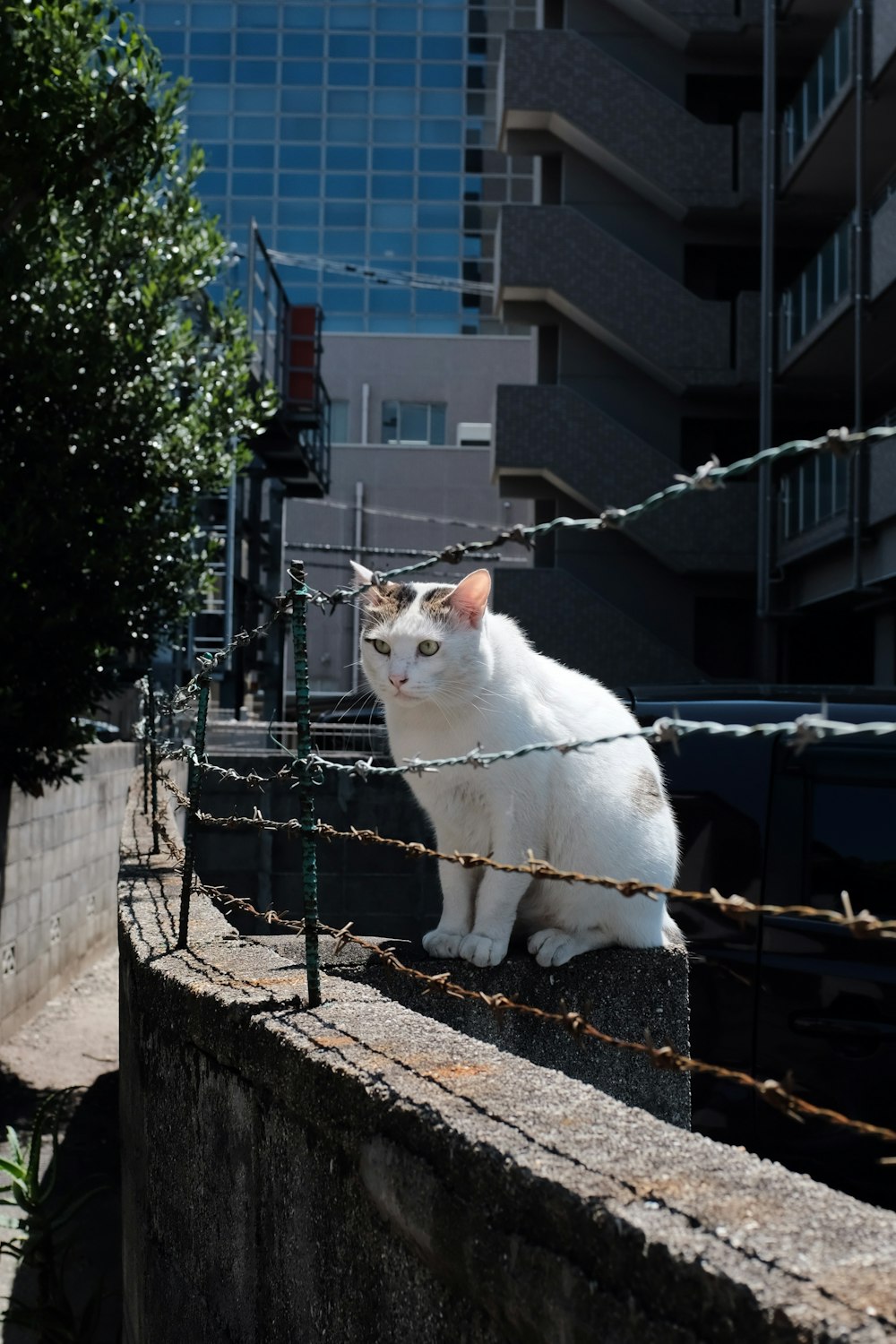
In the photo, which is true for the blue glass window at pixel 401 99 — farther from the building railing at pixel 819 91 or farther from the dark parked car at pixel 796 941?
the dark parked car at pixel 796 941

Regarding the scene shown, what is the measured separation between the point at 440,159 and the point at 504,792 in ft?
134

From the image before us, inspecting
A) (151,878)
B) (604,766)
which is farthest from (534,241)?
(604,766)

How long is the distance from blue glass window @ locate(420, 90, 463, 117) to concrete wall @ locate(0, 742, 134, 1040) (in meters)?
33.1

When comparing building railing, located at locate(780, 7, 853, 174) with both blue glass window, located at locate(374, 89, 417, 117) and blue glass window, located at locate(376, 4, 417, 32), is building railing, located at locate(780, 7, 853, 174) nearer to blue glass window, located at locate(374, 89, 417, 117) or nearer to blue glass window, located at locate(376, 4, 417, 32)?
blue glass window, located at locate(374, 89, 417, 117)

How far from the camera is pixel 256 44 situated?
41.2m

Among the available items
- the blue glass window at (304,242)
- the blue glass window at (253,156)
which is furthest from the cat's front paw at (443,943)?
the blue glass window at (253,156)

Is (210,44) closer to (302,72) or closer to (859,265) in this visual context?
(302,72)

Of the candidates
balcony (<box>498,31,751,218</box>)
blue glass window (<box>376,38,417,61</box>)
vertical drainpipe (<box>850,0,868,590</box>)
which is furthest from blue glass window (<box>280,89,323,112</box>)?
vertical drainpipe (<box>850,0,868,590</box>)

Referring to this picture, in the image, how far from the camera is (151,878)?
505cm

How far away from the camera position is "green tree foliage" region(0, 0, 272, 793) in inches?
261

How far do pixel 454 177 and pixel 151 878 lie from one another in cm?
3880

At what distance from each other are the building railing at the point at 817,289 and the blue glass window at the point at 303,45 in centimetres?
2738

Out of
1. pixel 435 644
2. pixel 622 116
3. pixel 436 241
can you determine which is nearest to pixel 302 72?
pixel 436 241

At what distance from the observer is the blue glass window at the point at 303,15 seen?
4091 centimetres
